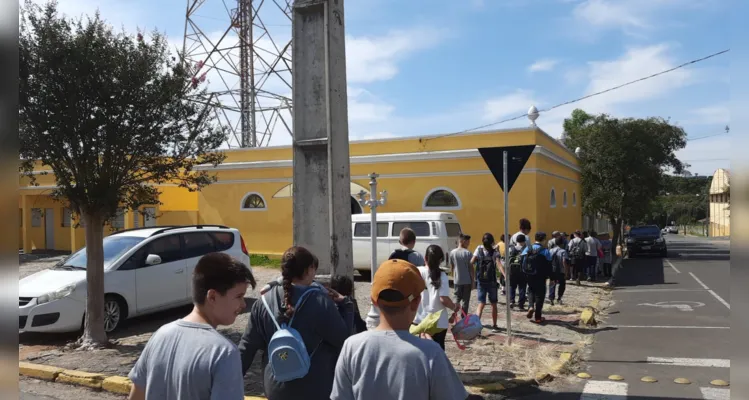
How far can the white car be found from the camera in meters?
8.40

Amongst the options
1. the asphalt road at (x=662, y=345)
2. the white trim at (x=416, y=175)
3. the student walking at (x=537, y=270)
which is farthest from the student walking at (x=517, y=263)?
the white trim at (x=416, y=175)

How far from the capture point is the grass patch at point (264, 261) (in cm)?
2078

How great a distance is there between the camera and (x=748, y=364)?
4.26 feet

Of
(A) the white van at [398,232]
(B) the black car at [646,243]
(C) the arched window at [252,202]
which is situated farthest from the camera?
(B) the black car at [646,243]

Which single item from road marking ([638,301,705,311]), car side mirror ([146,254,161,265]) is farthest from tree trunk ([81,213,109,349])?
road marking ([638,301,705,311])

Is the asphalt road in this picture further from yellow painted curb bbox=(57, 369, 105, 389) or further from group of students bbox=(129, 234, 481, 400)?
yellow painted curb bbox=(57, 369, 105, 389)

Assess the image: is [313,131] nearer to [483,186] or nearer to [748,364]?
[748,364]

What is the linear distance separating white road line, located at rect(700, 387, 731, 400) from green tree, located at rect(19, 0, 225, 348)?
7.71 m

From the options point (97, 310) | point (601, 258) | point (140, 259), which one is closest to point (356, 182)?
point (601, 258)

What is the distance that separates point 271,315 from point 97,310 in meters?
6.20

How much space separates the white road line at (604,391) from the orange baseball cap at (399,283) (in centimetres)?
435

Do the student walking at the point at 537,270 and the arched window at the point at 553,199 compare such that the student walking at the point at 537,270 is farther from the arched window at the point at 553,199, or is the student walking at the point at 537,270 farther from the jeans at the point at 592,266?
the arched window at the point at 553,199

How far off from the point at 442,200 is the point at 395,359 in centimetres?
1795

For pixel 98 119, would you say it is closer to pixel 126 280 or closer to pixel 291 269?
pixel 126 280
